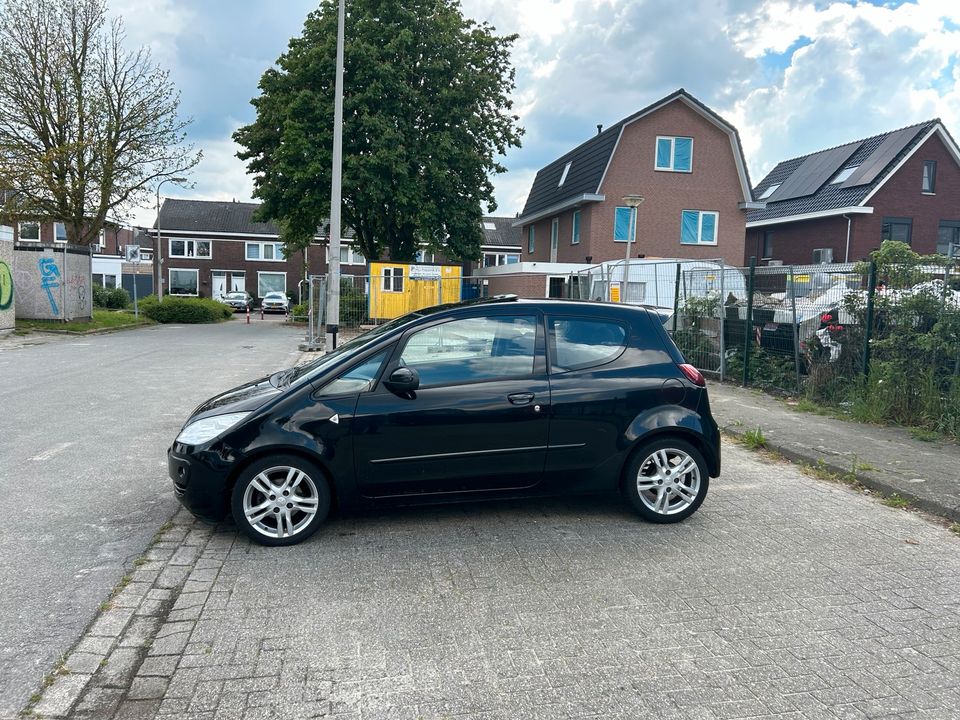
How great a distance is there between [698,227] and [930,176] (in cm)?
1103

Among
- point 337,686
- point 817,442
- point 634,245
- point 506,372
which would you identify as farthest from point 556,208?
point 337,686

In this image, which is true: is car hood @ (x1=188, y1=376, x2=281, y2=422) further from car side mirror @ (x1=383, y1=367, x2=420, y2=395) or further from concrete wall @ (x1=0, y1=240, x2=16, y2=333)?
concrete wall @ (x1=0, y1=240, x2=16, y2=333)

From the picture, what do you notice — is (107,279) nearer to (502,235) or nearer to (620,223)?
(502,235)

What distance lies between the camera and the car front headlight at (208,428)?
482 centimetres

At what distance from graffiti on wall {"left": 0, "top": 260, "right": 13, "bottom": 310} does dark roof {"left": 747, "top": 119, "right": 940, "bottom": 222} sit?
31.5 metres

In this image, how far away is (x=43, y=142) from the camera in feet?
84.4

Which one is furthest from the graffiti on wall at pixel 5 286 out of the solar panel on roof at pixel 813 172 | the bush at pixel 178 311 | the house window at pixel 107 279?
the house window at pixel 107 279

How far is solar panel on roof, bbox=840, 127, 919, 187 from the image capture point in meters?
32.5

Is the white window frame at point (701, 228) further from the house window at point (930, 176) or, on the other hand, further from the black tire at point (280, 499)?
the black tire at point (280, 499)

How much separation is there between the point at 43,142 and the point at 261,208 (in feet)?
26.7

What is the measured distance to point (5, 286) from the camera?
2131cm

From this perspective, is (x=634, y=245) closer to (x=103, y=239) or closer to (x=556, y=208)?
(x=556, y=208)

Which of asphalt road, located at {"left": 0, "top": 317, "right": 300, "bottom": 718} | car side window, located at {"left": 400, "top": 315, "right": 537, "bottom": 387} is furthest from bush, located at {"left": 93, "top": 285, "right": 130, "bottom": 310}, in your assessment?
car side window, located at {"left": 400, "top": 315, "right": 537, "bottom": 387}

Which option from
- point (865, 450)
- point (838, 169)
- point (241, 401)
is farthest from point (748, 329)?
point (838, 169)
